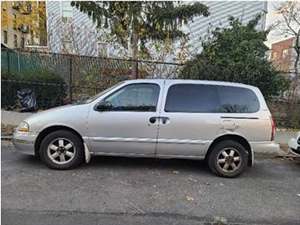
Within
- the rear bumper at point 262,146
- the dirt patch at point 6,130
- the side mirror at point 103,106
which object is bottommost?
the dirt patch at point 6,130

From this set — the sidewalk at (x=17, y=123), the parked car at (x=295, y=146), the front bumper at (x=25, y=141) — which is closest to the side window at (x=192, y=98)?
the parked car at (x=295, y=146)

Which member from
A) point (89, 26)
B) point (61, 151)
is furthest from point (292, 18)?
point (61, 151)

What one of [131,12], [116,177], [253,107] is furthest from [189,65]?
[116,177]

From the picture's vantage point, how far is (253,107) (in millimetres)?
5910

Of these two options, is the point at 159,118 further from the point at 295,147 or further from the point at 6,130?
the point at 6,130

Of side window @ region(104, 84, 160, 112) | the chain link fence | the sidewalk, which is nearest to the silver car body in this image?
side window @ region(104, 84, 160, 112)

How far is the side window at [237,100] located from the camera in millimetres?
5887

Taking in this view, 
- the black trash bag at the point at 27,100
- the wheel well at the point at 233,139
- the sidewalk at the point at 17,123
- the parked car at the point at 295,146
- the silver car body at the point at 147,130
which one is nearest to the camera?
the silver car body at the point at 147,130

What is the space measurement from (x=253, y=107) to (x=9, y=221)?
4067 millimetres

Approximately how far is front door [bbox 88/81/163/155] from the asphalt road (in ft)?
1.33

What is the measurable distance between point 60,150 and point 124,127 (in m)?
1.11

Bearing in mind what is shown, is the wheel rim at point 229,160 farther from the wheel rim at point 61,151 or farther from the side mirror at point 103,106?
the wheel rim at point 61,151

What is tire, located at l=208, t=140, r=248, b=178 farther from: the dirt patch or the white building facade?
the white building facade

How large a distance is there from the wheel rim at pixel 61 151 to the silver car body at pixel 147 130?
0.23m
